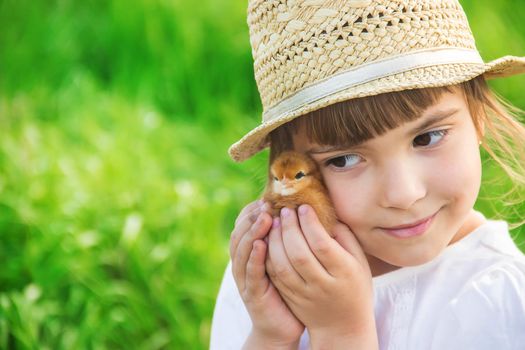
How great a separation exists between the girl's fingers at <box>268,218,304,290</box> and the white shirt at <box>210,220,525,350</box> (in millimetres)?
269

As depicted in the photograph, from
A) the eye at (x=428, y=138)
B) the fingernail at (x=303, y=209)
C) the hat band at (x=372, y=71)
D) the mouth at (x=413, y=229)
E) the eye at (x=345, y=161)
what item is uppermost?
the hat band at (x=372, y=71)

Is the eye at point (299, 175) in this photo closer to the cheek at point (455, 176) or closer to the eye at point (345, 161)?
the eye at point (345, 161)

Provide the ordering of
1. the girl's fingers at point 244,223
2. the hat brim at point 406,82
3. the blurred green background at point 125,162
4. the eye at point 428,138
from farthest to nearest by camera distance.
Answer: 1. the blurred green background at point 125,162
2. the girl's fingers at point 244,223
3. the eye at point 428,138
4. the hat brim at point 406,82

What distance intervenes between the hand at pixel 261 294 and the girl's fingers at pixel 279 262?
0.02 meters

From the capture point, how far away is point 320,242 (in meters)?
1.51

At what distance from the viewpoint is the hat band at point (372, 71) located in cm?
143

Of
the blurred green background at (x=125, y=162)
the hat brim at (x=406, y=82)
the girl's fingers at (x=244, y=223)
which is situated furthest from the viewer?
the blurred green background at (x=125, y=162)

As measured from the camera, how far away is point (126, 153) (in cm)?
394

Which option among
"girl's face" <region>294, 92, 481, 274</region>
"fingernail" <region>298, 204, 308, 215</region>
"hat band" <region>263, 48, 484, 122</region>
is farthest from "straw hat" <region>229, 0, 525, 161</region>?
"fingernail" <region>298, 204, 308, 215</region>

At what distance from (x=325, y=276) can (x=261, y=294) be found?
0.60ft

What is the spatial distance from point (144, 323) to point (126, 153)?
1.24m

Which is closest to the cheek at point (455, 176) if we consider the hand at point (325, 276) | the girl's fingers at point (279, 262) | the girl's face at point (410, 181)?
the girl's face at point (410, 181)

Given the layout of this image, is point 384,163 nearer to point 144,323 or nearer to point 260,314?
point 260,314

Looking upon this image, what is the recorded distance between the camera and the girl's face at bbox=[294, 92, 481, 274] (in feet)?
4.77
